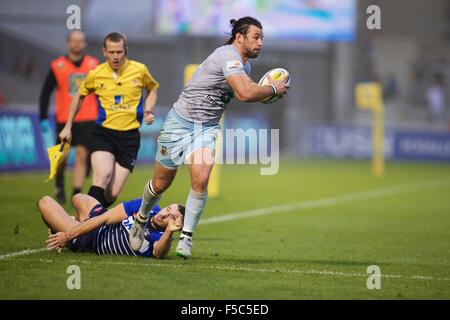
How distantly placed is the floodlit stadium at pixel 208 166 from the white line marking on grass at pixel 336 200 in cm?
7

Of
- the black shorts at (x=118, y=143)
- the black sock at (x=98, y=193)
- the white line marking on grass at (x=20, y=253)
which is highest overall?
the black shorts at (x=118, y=143)

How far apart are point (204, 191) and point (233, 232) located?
10.9 feet

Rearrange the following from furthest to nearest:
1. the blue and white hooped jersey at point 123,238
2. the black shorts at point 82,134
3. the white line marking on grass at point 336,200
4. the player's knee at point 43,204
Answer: the white line marking on grass at point 336,200 → the black shorts at point 82,134 → the player's knee at point 43,204 → the blue and white hooped jersey at point 123,238

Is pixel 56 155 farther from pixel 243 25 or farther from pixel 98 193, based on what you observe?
pixel 243 25

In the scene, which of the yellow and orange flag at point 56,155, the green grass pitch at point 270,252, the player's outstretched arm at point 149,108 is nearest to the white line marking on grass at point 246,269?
the green grass pitch at point 270,252

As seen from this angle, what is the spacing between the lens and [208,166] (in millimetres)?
8977

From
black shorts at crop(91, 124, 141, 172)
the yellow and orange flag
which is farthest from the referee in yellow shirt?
the yellow and orange flag

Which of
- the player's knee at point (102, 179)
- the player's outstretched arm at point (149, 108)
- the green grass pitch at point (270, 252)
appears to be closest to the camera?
the green grass pitch at point (270, 252)

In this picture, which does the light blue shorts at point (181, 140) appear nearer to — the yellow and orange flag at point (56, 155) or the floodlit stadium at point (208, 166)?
the floodlit stadium at point (208, 166)

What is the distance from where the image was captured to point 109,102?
11.2m

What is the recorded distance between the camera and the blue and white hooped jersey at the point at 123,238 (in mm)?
9273

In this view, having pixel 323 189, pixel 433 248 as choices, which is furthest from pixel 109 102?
pixel 323 189

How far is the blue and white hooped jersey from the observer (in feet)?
30.4

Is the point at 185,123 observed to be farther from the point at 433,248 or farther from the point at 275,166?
the point at 275,166
